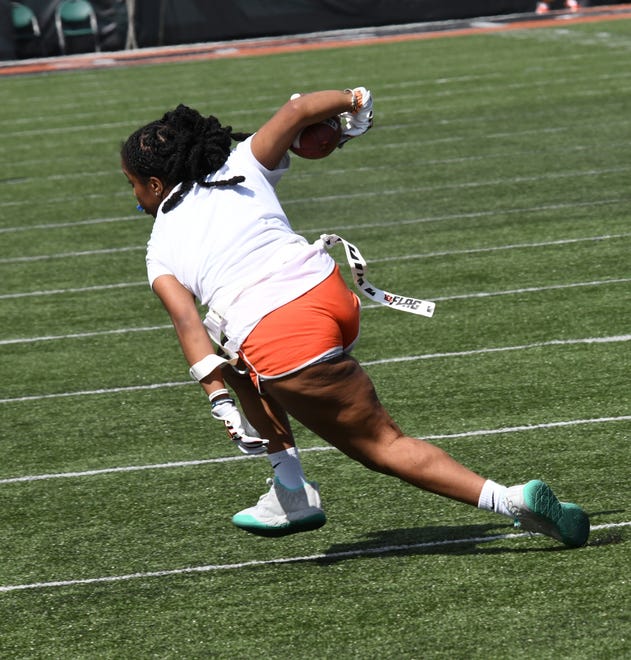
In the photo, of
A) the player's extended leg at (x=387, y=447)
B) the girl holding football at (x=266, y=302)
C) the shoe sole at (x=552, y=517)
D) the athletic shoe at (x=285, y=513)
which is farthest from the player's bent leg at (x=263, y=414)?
the shoe sole at (x=552, y=517)

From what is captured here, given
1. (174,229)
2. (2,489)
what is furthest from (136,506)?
(174,229)

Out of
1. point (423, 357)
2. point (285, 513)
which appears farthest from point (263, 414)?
point (423, 357)

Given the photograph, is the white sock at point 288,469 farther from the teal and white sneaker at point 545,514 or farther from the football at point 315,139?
the football at point 315,139

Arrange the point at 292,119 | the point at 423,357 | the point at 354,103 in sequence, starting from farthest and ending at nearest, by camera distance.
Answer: the point at 423,357, the point at 354,103, the point at 292,119

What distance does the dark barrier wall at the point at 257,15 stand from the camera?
2850 cm

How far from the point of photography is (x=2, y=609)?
4.61 m

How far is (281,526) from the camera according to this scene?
477 cm

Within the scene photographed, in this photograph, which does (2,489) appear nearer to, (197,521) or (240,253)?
(197,521)

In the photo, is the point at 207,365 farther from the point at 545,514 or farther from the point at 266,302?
the point at 545,514

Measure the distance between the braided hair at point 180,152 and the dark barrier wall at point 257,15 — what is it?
2458 cm

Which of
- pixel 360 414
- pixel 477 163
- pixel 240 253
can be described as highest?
pixel 240 253

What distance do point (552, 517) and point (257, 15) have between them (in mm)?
25385

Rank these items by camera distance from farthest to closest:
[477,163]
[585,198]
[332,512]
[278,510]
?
[477,163] → [585,198] → [332,512] → [278,510]

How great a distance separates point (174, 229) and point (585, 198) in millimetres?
6863
